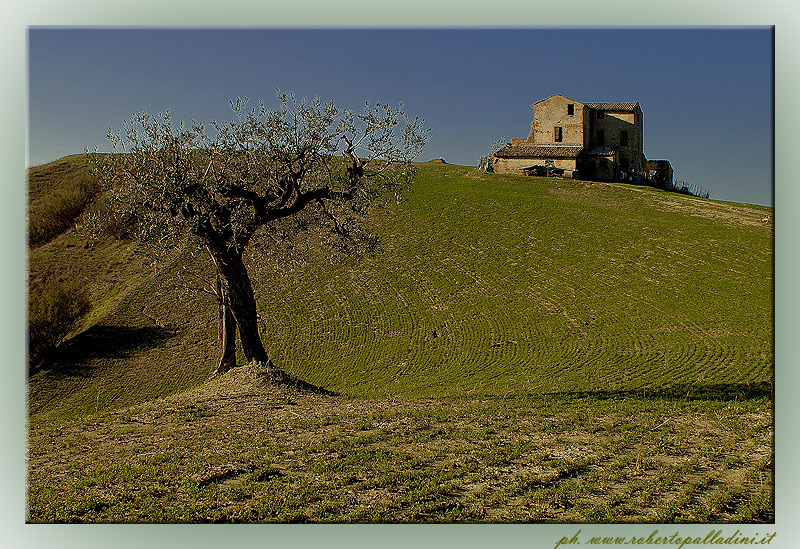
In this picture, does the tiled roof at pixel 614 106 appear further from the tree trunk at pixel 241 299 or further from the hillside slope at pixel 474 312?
the tree trunk at pixel 241 299

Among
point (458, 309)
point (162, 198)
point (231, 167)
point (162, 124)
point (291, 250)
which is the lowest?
point (458, 309)

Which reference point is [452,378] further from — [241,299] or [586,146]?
[586,146]

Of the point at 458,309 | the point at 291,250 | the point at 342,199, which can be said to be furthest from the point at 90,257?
the point at 342,199

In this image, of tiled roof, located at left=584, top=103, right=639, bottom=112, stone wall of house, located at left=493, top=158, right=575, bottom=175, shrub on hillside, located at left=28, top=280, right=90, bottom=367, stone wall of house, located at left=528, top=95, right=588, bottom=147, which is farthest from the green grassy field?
tiled roof, located at left=584, top=103, right=639, bottom=112

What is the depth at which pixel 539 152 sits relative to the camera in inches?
3199

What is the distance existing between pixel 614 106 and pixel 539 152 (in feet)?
43.8

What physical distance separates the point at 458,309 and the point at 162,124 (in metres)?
22.8

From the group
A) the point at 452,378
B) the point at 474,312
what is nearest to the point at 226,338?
the point at 452,378

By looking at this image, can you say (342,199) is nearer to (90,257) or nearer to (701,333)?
(701,333)

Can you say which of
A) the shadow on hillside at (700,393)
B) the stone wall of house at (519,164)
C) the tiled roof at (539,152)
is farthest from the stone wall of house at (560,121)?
the shadow on hillside at (700,393)

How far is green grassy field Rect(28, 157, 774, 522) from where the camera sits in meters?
8.51

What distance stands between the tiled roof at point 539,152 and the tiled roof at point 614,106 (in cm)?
742

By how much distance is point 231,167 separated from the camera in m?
18.1

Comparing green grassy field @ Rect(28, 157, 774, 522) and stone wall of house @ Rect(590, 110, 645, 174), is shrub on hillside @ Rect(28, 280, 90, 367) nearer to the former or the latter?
green grassy field @ Rect(28, 157, 774, 522)
